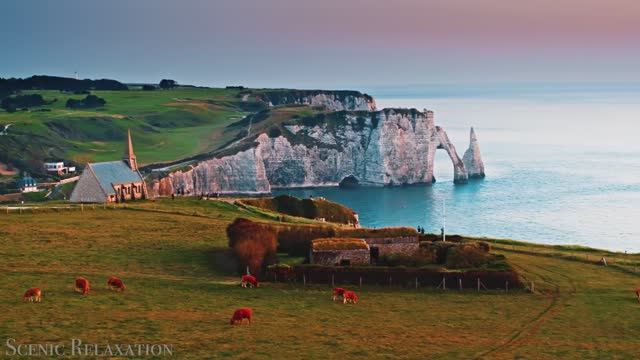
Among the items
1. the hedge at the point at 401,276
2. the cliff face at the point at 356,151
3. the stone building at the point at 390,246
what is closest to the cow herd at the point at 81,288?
the hedge at the point at 401,276

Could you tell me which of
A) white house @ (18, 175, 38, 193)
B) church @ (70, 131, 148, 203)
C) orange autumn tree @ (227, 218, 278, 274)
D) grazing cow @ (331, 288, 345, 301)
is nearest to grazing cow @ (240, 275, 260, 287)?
orange autumn tree @ (227, 218, 278, 274)

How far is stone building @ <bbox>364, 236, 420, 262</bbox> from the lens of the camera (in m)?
55.9

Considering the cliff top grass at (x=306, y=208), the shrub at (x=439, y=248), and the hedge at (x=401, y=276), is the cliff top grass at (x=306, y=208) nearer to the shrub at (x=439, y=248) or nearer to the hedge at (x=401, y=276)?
the shrub at (x=439, y=248)

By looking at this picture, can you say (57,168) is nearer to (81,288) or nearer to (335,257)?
(335,257)

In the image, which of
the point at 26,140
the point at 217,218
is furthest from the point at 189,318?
the point at 26,140

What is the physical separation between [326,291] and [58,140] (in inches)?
6008

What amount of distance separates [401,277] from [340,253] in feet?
18.8

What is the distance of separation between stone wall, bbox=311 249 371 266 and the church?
129 ft

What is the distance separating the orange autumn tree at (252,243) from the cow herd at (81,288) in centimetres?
1040

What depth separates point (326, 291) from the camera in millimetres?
46219

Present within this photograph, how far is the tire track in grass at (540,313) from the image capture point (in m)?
35.0

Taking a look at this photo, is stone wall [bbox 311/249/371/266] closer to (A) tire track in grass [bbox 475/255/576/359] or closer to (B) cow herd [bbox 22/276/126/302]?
(A) tire track in grass [bbox 475/255/576/359]

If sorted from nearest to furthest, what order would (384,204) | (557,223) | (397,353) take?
(397,353), (557,223), (384,204)

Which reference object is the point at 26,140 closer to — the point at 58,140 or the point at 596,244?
the point at 58,140
